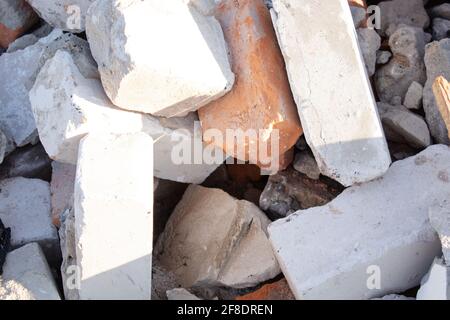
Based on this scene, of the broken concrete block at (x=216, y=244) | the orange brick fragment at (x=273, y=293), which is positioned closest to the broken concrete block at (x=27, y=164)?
the broken concrete block at (x=216, y=244)

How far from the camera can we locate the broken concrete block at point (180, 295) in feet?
10.7

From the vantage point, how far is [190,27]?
3244 millimetres

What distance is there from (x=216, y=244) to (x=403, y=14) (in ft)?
5.72

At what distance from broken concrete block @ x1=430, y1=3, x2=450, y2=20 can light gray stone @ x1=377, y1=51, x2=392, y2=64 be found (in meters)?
0.52

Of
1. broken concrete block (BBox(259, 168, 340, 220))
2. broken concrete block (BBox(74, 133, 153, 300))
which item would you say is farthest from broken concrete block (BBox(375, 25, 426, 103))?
broken concrete block (BBox(74, 133, 153, 300))

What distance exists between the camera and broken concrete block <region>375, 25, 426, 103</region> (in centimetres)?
371

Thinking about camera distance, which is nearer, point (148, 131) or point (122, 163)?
point (122, 163)

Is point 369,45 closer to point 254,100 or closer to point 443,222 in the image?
point 254,100

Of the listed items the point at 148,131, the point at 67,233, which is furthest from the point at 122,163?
the point at 67,233

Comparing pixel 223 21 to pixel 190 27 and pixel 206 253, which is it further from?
pixel 206 253

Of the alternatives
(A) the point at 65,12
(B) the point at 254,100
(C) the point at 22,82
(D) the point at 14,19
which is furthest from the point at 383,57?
(D) the point at 14,19

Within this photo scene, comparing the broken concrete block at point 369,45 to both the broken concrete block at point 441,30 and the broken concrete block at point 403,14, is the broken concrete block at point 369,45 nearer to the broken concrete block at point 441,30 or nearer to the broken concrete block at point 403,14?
the broken concrete block at point 403,14
